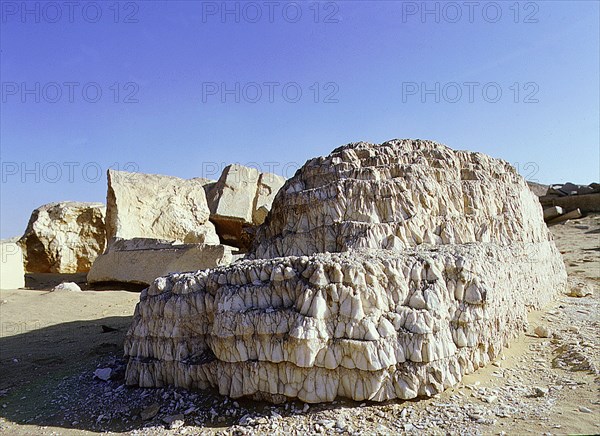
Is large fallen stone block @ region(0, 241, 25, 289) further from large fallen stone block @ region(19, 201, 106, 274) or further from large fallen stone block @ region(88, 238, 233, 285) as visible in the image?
large fallen stone block @ region(19, 201, 106, 274)

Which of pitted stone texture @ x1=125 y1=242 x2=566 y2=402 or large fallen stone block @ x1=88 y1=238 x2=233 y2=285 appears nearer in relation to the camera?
pitted stone texture @ x1=125 y1=242 x2=566 y2=402

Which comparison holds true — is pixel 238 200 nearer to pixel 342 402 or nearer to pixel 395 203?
pixel 395 203

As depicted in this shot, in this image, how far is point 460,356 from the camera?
4.30 m

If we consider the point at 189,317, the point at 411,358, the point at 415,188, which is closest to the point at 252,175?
the point at 415,188

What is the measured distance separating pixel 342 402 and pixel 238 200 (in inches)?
469

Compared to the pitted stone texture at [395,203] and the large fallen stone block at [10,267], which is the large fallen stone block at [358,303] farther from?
the large fallen stone block at [10,267]

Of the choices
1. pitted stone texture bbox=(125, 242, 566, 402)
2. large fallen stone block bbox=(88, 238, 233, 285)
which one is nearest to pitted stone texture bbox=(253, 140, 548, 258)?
pitted stone texture bbox=(125, 242, 566, 402)

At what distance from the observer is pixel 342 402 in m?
Result: 4.01

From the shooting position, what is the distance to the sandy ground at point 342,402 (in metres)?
3.71

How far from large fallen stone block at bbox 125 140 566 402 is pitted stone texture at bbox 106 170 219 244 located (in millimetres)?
7376

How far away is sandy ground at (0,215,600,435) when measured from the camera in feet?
12.2

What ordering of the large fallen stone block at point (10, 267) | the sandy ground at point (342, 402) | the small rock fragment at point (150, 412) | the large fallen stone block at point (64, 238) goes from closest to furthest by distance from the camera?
the sandy ground at point (342, 402) → the small rock fragment at point (150, 412) → the large fallen stone block at point (10, 267) → the large fallen stone block at point (64, 238)

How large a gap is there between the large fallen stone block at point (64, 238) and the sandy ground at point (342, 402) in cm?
924

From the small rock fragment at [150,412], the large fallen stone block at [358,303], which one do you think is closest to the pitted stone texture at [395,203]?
the large fallen stone block at [358,303]
